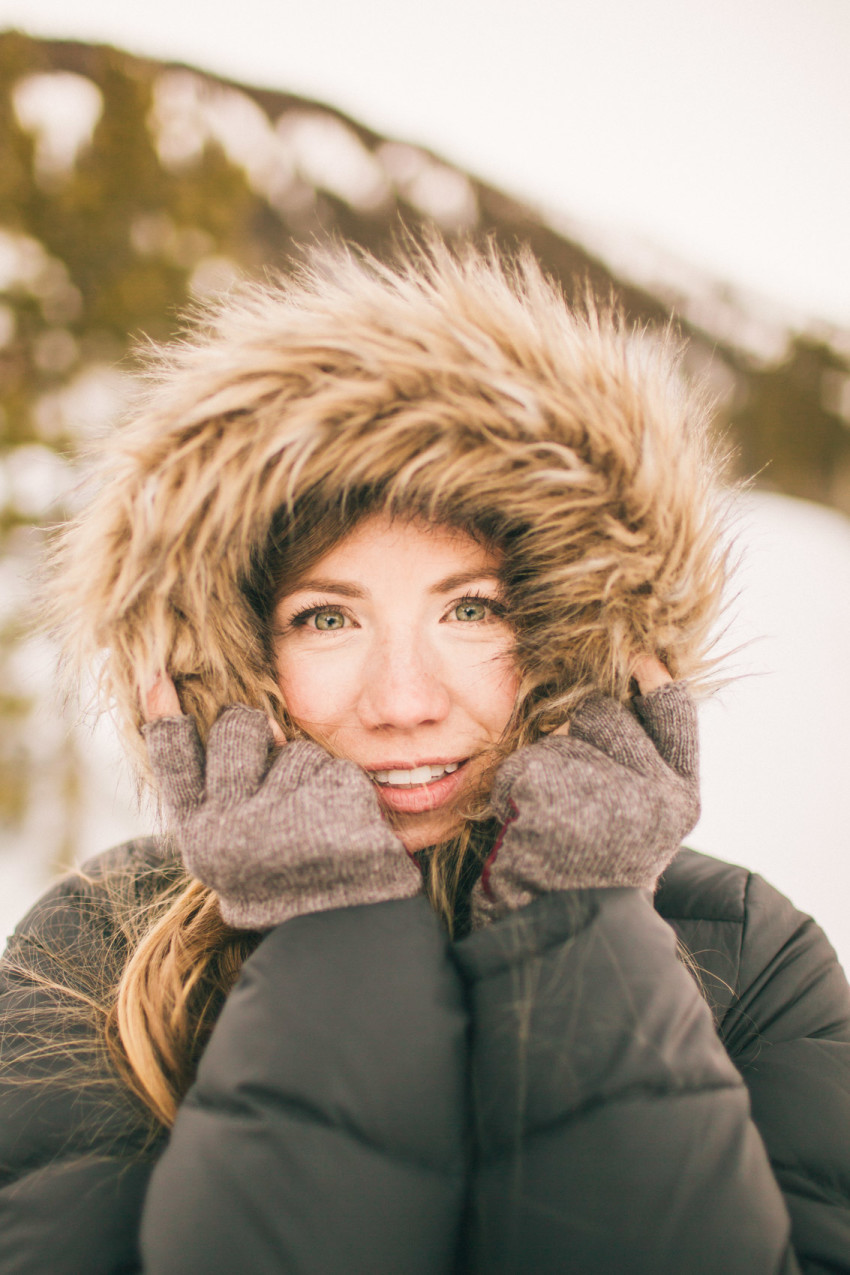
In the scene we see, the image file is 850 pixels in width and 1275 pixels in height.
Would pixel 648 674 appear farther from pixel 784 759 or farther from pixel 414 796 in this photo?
pixel 784 759

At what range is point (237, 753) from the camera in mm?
984

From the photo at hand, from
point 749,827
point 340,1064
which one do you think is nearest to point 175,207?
point 340,1064

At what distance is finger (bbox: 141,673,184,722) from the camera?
41.0 inches

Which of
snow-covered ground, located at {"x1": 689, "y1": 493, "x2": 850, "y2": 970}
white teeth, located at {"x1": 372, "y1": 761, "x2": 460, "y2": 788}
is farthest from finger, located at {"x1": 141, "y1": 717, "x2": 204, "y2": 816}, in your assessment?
snow-covered ground, located at {"x1": 689, "y1": 493, "x2": 850, "y2": 970}

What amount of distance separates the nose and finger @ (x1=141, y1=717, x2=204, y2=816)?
0.82 ft

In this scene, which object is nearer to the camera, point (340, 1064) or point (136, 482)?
point (340, 1064)

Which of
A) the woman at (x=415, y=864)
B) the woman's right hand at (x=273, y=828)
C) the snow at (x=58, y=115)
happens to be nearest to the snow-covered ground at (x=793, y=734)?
the woman at (x=415, y=864)

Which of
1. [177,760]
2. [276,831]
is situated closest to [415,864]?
[276,831]

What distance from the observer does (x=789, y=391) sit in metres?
2.56

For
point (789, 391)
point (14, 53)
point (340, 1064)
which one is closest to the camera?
point (340, 1064)

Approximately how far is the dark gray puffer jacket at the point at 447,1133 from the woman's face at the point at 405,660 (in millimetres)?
248

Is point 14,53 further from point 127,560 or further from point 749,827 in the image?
point 749,827

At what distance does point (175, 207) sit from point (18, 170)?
1.63 ft

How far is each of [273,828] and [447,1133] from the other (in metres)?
0.38
